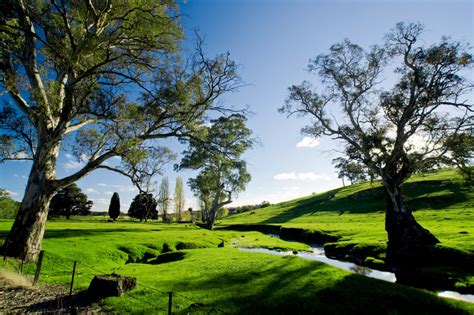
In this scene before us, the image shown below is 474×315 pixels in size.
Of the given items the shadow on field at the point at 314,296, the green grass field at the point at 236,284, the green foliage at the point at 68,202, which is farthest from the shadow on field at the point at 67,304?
the green foliage at the point at 68,202

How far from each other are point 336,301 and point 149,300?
816cm

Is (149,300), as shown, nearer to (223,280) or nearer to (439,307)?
(223,280)

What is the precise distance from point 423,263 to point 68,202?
3823 inches

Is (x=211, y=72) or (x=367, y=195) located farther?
(x=367, y=195)

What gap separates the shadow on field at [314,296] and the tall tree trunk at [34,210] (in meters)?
10.6

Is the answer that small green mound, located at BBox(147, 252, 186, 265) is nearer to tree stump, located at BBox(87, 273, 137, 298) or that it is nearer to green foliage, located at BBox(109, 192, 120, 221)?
tree stump, located at BBox(87, 273, 137, 298)

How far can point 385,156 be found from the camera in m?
29.8

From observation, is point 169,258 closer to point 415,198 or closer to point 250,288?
point 250,288

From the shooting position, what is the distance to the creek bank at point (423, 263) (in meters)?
19.3

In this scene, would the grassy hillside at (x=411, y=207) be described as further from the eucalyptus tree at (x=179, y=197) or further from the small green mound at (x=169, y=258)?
the eucalyptus tree at (x=179, y=197)

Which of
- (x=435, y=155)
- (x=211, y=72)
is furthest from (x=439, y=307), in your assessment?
(x=435, y=155)

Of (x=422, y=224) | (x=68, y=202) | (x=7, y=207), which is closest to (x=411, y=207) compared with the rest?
(x=422, y=224)

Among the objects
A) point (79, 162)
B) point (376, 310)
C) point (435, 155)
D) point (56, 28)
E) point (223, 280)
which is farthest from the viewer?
point (435, 155)

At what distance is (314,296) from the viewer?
12.8 meters
